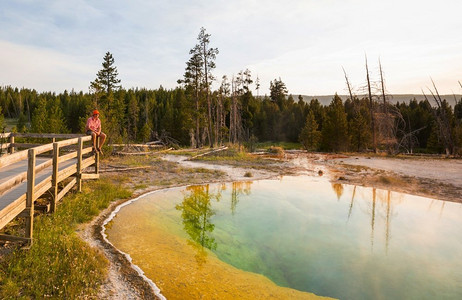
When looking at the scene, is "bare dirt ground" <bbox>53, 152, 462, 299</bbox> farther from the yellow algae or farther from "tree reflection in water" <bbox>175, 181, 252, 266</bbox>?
"tree reflection in water" <bbox>175, 181, 252, 266</bbox>

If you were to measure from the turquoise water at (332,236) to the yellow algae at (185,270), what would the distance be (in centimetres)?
35

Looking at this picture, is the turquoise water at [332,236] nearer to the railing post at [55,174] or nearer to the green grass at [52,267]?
the green grass at [52,267]

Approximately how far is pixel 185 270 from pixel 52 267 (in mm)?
2368

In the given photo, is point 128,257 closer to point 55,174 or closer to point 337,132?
point 55,174

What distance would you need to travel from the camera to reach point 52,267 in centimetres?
492

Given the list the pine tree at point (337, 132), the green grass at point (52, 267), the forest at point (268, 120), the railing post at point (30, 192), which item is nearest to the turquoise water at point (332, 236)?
the green grass at point (52, 267)

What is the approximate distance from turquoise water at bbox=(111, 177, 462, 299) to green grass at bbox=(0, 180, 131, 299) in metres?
2.85

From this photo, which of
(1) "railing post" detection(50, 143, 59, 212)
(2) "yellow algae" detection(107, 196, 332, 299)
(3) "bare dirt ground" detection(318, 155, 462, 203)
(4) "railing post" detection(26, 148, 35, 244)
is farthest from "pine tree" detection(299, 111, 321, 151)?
(4) "railing post" detection(26, 148, 35, 244)

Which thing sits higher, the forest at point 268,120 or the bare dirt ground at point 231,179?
the forest at point 268,120

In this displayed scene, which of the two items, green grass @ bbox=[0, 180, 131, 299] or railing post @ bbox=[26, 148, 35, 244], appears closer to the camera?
green grass @ bbox=[0, 180, 131, 299]

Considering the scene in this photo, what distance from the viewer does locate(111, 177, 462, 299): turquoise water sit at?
600 cm

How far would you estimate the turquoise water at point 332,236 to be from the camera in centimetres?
600

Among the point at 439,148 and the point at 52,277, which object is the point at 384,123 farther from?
the point at 52,277

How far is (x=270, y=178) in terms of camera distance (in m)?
17.2
